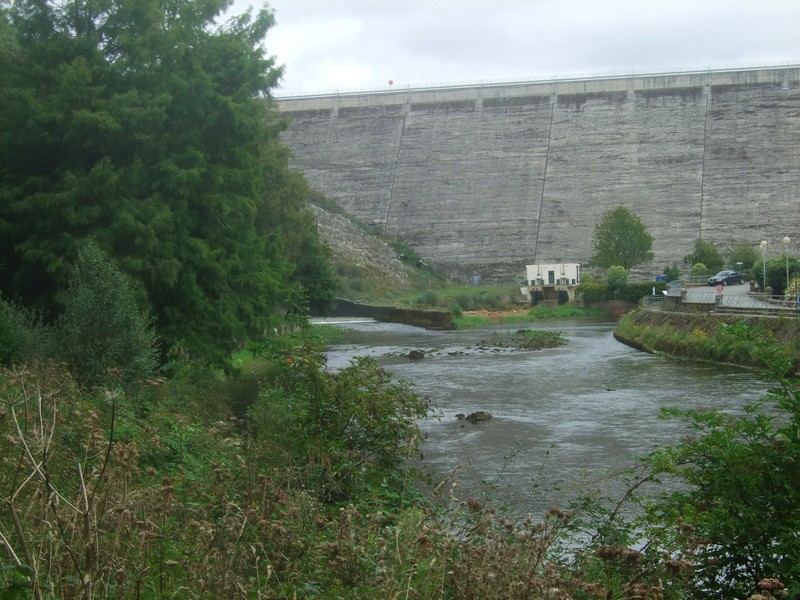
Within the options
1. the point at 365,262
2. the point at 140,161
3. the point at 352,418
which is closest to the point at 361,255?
the point at 365,262

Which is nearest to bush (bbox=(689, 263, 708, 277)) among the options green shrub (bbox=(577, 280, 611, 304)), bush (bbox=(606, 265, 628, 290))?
bush (bbox=(606, 265, 628, 290))

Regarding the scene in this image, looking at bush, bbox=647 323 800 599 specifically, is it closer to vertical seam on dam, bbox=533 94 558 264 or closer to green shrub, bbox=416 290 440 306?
green shrub, bbox=416 290 440 306

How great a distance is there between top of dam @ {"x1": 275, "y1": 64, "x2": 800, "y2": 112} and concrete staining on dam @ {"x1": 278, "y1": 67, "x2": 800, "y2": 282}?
87 millimetres

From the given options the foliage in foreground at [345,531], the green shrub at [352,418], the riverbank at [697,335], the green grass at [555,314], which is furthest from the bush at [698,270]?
the foliage in foreground at [345,531]

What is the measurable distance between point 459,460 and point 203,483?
21.2 feet

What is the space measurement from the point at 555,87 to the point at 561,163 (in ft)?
19.0

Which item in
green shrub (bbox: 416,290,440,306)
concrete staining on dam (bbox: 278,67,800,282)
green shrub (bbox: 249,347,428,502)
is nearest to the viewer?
green shrub (bbox: 249,347,428,502)

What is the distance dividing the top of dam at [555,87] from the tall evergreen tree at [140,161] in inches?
1609

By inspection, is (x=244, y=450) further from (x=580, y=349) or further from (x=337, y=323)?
(x=337, y=323)

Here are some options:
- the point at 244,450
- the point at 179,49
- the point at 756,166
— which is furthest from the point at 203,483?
the point at 756,166

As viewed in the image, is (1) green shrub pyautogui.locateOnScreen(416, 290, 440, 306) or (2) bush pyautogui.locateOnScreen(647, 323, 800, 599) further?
(1) green shrub pyautogui.locateOnScreen(416, 290, 440, 306)

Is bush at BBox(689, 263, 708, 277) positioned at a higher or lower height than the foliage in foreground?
higher

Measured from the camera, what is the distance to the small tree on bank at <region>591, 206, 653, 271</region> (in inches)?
2096

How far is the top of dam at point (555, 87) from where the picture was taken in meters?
62.7
